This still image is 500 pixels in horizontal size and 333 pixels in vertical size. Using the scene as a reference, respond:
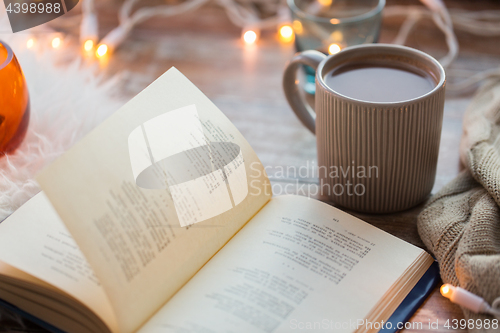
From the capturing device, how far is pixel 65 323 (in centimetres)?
42

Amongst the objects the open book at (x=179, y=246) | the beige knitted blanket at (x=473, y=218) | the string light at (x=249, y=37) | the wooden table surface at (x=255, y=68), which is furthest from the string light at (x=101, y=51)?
the beige knitted blanket at (x=473, y=218)

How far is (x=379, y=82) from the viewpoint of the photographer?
1.68 ft

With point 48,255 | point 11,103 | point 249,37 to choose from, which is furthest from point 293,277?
point 249,37

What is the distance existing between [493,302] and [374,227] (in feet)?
0.44

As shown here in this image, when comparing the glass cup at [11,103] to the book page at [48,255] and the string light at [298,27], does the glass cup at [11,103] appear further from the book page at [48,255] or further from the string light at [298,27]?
the string light at [298,27]

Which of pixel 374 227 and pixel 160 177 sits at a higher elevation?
pixel 160 177

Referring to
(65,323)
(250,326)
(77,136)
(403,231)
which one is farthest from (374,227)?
(77,136)

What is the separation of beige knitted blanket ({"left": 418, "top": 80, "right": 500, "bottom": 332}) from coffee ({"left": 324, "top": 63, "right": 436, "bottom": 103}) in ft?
0.39

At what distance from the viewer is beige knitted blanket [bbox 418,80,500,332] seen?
41cm

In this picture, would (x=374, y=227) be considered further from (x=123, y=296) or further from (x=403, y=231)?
(x=123, y=296)

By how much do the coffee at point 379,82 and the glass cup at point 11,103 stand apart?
15.2 inches

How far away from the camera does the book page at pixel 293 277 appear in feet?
1.31

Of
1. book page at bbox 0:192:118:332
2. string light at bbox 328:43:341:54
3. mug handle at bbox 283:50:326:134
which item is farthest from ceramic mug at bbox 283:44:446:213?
book page at bbox 0:192:118:332

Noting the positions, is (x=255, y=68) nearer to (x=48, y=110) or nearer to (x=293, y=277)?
(x=48, y=110)
